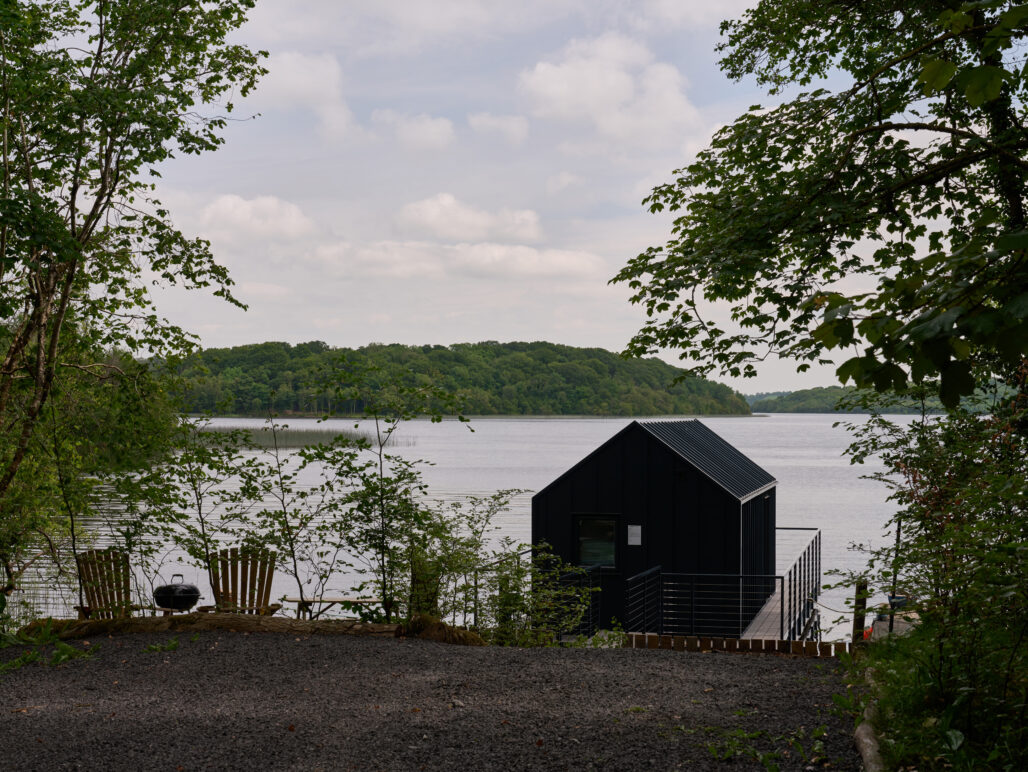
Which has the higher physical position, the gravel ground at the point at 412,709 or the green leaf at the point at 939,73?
the green leaf at the point at 939,73

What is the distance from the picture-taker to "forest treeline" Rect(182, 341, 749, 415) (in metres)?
8.16

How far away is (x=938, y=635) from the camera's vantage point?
13.2 feet

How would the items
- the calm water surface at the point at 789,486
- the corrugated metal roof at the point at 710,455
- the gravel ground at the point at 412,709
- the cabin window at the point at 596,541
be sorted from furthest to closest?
the calm water surface at the point at 789,486, the cabin window at the point at 596,541, the corrugated metal roof at the point at 710,455, the gravel ground at the point at 412,709

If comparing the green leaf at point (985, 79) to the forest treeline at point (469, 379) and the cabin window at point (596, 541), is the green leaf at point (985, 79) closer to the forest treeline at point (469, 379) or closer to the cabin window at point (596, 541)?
the forest treeline at point (469, 379)

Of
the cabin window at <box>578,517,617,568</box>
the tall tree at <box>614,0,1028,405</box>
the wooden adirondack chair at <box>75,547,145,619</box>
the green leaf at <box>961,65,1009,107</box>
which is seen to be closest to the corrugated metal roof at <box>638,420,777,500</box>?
the cabin window at <box>578,517,617,568</box>

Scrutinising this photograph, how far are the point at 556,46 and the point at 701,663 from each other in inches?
305

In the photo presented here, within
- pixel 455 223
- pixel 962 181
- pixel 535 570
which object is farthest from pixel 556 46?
pixel 455 223

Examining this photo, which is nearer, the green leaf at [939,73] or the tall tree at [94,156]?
the green leaf at [939,73]

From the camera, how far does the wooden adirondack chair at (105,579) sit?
335 inches

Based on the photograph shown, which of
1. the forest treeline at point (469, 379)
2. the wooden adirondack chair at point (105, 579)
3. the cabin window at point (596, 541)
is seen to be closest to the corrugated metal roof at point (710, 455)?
the forest treeline at point (469, 379)

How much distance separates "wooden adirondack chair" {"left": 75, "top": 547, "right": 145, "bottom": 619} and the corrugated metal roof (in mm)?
8816

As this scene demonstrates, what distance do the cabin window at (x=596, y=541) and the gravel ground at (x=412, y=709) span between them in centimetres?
744

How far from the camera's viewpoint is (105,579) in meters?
8.62

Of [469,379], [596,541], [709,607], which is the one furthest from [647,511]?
[469,379]
